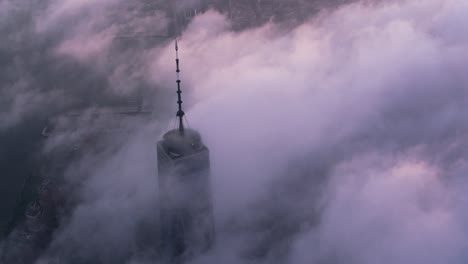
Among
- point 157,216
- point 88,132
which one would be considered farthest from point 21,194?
point 157,216

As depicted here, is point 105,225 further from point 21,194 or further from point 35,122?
point 35,122

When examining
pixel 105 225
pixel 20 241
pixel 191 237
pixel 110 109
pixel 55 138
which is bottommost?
pixel 191 237

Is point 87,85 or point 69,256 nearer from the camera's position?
point 69,256

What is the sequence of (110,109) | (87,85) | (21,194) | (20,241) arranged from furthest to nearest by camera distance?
(87,85) < (110,109) < (21,194) < (20,241)

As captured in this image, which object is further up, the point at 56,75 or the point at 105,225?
the point at 56,75

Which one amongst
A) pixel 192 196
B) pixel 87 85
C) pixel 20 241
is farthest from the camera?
pixel 87 85

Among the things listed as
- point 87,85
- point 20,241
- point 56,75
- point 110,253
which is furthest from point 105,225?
point 56,75
